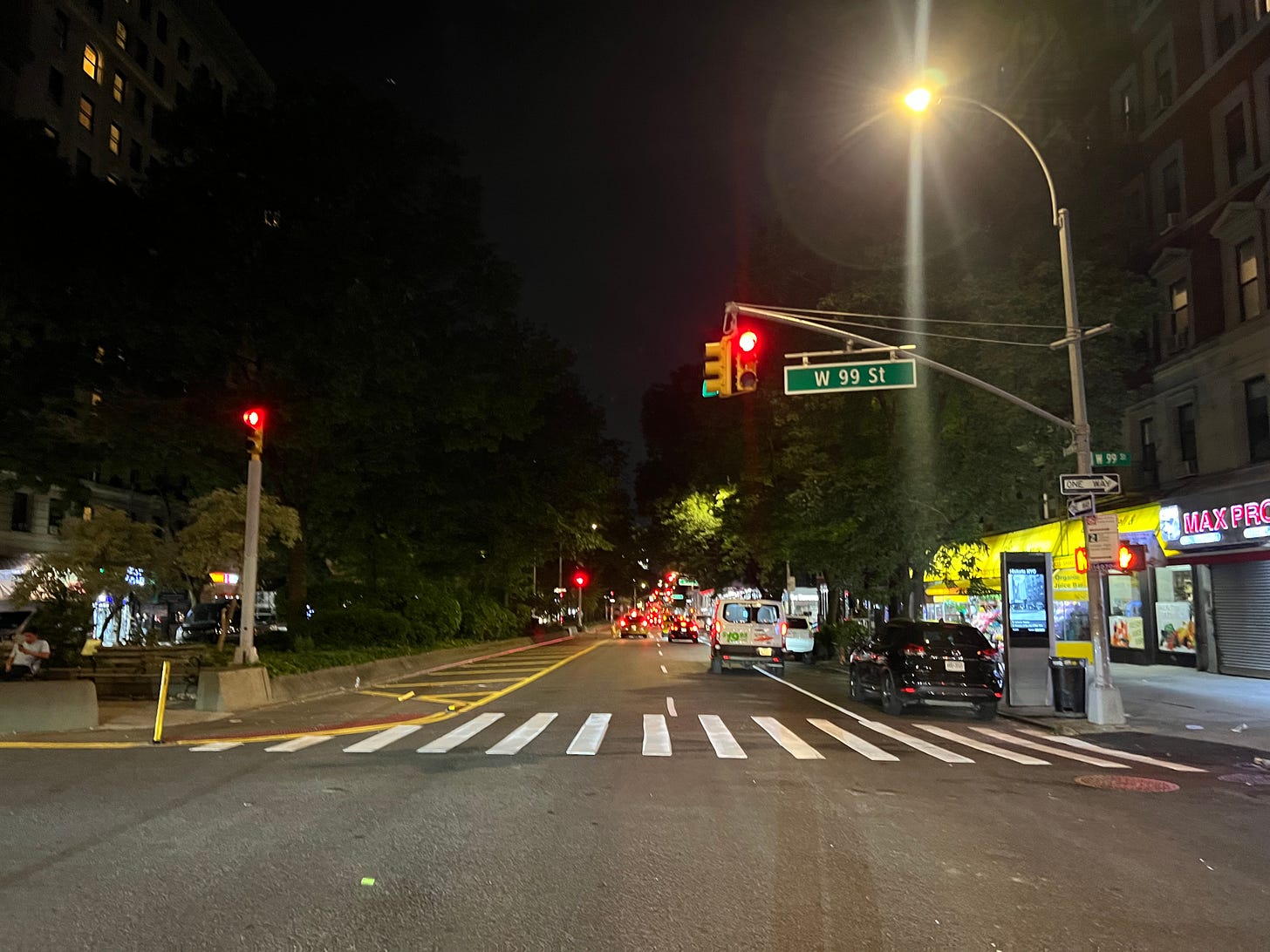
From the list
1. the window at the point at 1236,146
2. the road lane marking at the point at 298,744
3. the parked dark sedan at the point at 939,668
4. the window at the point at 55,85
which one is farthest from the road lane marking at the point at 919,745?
the window at the point at 55,85

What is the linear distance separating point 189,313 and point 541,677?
41.7ft

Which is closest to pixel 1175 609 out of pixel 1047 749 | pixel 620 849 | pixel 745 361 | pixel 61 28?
pixel 1047 749

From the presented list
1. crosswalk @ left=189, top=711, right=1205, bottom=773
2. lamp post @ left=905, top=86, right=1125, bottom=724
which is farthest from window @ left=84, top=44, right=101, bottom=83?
lamp post @ left=905, top=86, right=1125, bottom=724

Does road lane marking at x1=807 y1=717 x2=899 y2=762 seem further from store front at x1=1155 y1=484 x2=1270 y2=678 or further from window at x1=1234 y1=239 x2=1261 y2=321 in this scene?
window at x1=1234 y1=239 x2=1261 y2=321

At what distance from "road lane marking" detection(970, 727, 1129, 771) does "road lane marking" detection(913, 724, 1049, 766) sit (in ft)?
1.50

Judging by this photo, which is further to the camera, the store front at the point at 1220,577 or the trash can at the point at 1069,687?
the store front at the point at 1220,577

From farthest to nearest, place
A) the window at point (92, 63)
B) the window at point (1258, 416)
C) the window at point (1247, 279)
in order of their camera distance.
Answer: the window at point (92, 63) < the window at point (1247, 279) < the window at point (1258, 416)

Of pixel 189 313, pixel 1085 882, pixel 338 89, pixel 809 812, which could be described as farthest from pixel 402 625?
pixel 1085 882

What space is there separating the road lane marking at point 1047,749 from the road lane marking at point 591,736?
589 centimetres

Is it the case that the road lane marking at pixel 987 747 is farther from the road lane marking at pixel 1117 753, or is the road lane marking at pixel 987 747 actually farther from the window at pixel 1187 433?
the window at pixel 1187 433

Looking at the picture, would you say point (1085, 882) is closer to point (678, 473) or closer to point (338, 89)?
point (338, 89)

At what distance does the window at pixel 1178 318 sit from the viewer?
2634 centimetres

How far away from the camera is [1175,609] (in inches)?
1051

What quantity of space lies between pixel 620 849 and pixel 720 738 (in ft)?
22.0
